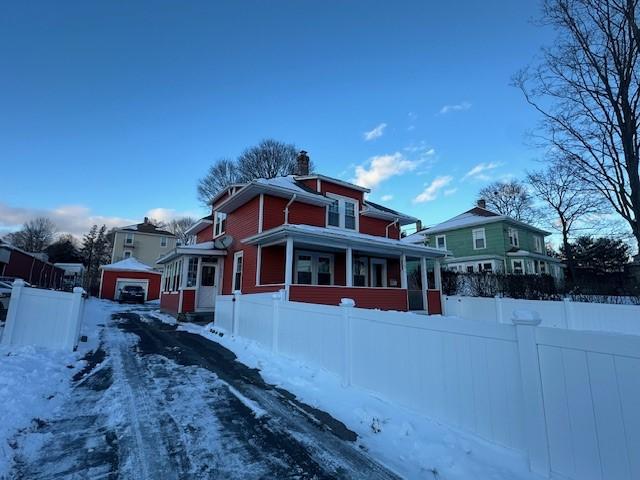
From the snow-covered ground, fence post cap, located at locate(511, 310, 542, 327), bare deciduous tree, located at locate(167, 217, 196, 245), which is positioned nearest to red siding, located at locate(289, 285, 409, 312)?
the snow-covered ground

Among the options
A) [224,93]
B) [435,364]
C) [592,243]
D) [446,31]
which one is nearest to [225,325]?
[435,364]

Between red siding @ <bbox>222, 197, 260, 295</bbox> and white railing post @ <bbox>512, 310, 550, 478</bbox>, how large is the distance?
1062 centimetres

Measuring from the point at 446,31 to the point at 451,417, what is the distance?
40.9 ft

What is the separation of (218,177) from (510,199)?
32.4 metres

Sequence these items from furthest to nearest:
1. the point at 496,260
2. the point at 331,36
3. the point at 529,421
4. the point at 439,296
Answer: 1. the point at 496,260
2. the point at 439,296
3. the point at 331,36
4. the point at 529,421

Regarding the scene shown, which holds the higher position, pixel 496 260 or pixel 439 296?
pixel 496 260

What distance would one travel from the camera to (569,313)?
1064 centimetres

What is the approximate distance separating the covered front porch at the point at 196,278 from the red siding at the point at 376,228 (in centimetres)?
755

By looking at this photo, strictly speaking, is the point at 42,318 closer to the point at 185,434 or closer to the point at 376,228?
the point at 185,434

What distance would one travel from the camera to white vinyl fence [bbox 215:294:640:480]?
90.6 inches

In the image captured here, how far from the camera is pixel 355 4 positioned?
11.2 meters

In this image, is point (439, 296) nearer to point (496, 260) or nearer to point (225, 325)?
point (225, 325)

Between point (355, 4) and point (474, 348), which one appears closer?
point (474, 348)

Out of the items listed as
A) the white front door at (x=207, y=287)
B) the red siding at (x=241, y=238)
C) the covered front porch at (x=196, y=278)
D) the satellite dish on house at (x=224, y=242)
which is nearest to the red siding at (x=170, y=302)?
A: the covered front porch at (x=196, y=278)
